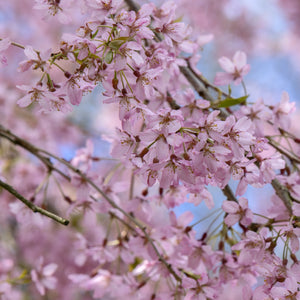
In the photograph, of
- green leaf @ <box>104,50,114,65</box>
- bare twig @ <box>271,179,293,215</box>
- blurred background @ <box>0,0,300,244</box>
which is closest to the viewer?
green leaf @ <box>104,50,114,65</box>

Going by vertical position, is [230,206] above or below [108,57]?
below

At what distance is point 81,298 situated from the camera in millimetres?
3113

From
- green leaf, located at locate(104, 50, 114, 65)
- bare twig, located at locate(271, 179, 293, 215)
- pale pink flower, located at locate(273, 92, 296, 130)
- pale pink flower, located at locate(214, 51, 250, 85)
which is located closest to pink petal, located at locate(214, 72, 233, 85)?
pale pink flower, located at locate(214, 51, 250, 85)

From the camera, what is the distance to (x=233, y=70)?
3.92 feet

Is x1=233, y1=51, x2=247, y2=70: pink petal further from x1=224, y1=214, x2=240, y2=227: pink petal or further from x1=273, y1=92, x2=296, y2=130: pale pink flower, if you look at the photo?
x1=224, y1=214, x2=240, y2=227: pink petal

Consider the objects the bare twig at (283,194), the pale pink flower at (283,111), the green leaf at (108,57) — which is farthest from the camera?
the pale pink flower at (283,111)

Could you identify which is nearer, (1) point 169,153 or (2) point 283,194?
(1) point 169,153

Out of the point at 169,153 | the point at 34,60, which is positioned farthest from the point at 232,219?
the point at 34,60

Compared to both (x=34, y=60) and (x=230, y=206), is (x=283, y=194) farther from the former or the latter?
(x=34, y=60)

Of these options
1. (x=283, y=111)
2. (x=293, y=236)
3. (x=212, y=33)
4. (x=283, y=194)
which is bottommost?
(x=293, y=236)

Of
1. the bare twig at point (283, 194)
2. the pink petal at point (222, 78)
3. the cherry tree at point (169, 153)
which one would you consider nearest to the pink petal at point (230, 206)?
the cherry tree at point (169, 153)

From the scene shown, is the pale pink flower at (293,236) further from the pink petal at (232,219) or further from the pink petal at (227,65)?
the pink petal at (227,65)

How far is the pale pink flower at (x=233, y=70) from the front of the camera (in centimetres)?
118

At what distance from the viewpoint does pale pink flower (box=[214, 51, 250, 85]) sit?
1.18m
